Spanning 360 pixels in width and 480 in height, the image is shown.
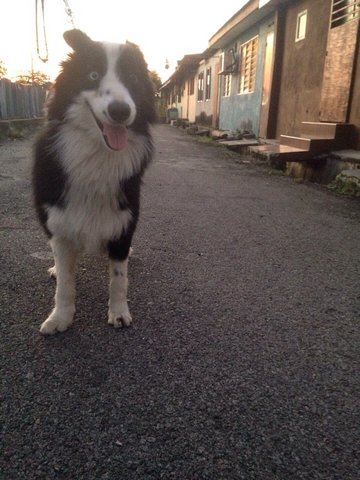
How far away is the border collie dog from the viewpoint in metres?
1.85

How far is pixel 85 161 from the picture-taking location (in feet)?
6.14

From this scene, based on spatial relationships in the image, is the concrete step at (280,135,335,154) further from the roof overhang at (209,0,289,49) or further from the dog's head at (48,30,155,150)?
the roof overhang at (209,0,289,49)

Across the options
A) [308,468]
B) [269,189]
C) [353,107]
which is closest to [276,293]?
[308,468]

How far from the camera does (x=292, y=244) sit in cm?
340

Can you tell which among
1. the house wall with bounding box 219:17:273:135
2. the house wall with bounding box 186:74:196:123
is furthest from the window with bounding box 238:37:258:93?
the house wall with bounding box 186:74:196:123

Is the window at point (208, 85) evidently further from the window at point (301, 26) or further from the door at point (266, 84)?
the window at point (301, 26)

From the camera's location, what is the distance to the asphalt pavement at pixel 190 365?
124 cm

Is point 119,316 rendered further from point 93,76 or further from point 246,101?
point 246,101

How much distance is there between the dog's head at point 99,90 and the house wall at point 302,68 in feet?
22.1

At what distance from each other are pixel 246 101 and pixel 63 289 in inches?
464

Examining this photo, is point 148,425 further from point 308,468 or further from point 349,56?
point 349,56

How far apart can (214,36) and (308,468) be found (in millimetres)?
16223

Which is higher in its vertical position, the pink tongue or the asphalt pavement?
the pink tongue

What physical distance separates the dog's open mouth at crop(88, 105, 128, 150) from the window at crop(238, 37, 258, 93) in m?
10.9
